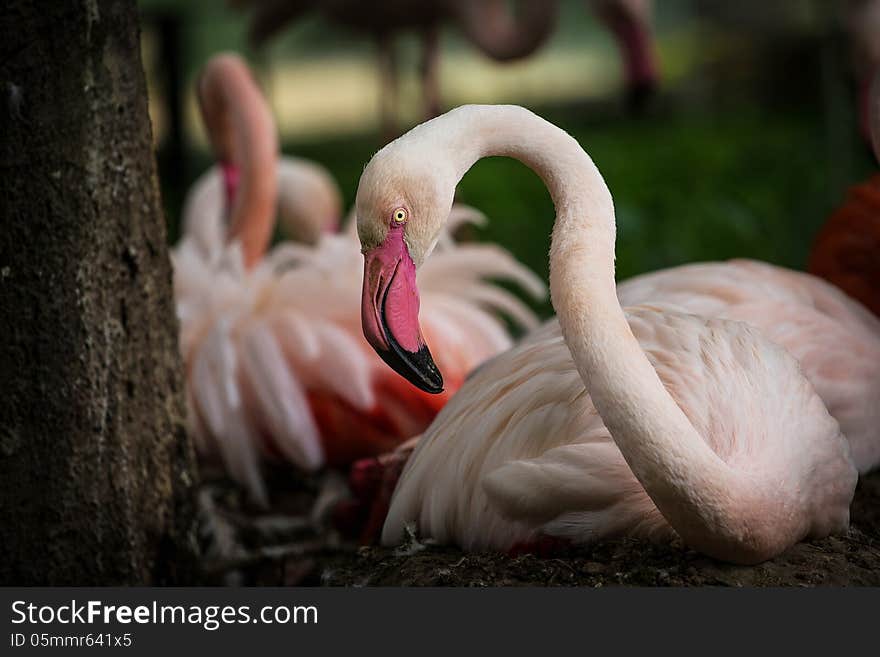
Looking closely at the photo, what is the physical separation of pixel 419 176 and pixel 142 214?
84 cm

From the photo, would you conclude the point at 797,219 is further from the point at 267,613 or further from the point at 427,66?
the point at 267,613

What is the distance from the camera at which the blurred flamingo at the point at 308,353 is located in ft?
10.4

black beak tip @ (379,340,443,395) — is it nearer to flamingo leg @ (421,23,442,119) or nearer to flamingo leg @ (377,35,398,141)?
flamingo leg @ (421,23,442,119)

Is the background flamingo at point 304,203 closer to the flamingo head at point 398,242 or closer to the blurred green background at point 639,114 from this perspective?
the blurred green background at point 639,114

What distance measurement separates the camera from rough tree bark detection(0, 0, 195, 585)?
7.44ft

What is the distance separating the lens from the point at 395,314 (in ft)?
6.19

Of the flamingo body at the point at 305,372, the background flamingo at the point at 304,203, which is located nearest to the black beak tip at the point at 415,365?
the flamingo body at the point at 305,372

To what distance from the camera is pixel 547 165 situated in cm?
196

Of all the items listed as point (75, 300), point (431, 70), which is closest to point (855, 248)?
point (75, 300)

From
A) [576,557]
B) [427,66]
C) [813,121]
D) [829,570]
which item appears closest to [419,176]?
[576,557]

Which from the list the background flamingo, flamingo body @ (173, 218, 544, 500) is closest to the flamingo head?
flamingo body @ (173, 218, 544, 500)

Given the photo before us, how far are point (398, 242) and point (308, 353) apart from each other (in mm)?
1309

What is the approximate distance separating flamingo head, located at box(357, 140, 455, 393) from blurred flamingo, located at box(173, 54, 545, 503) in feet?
4.12

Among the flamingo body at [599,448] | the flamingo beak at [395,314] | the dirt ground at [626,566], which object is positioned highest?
the flamingo beak at [395,314]
